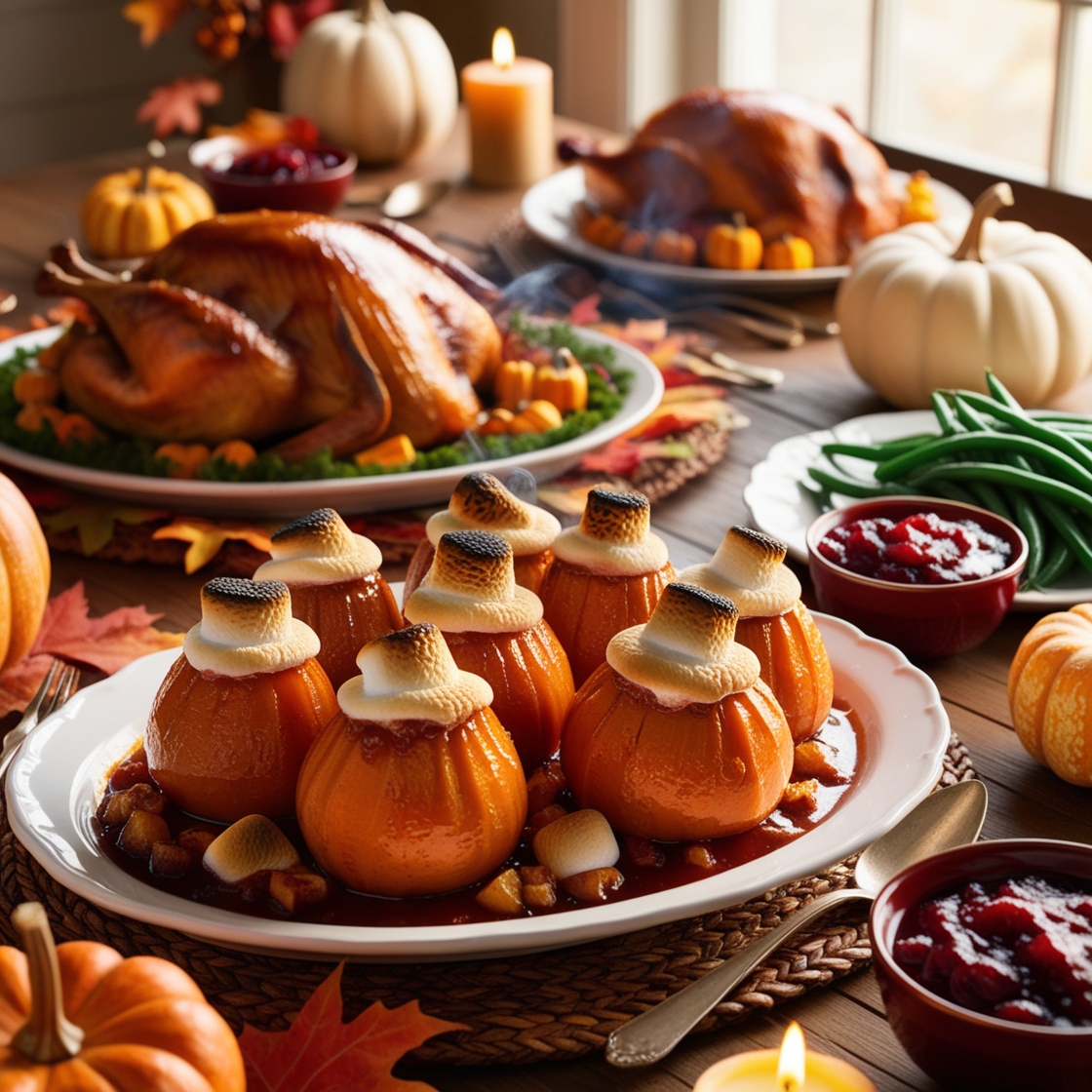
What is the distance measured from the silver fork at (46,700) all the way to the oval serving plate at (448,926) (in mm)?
87

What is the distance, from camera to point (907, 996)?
862mm

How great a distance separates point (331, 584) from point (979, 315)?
1.18 metres

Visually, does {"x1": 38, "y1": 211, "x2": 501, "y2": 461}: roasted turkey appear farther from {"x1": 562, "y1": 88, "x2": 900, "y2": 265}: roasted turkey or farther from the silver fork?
{"x1": 562, "y1": 88, "x2": 900, "y2": 265}: roasted turkey

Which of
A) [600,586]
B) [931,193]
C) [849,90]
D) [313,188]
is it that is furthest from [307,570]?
[849,90]

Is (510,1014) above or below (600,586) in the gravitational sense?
below

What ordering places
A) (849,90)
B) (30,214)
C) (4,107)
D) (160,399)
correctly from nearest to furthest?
1. (160,399)
2. (30,214)
3. (849,90)
4. (4,107)

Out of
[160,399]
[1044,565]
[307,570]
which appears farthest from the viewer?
[160,399]

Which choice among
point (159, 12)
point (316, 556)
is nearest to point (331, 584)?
point (316, 556)

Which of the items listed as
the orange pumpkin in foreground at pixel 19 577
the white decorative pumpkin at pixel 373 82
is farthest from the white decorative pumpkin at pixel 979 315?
the white decorative pumpkin at pixel 373 82

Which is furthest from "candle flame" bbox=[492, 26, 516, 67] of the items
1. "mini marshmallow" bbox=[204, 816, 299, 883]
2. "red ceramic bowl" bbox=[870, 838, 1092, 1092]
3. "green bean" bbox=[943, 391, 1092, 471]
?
"red ceramic bowl" bbox=[870, 838, 1092, 1092]

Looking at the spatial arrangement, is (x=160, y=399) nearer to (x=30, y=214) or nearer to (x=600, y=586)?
(x=600, y=586)

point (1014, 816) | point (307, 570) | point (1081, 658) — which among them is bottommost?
point (1014, 816)

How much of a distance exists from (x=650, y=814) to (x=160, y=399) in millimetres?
1034

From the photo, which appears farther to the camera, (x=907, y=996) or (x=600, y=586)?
(x=600, y=586)
